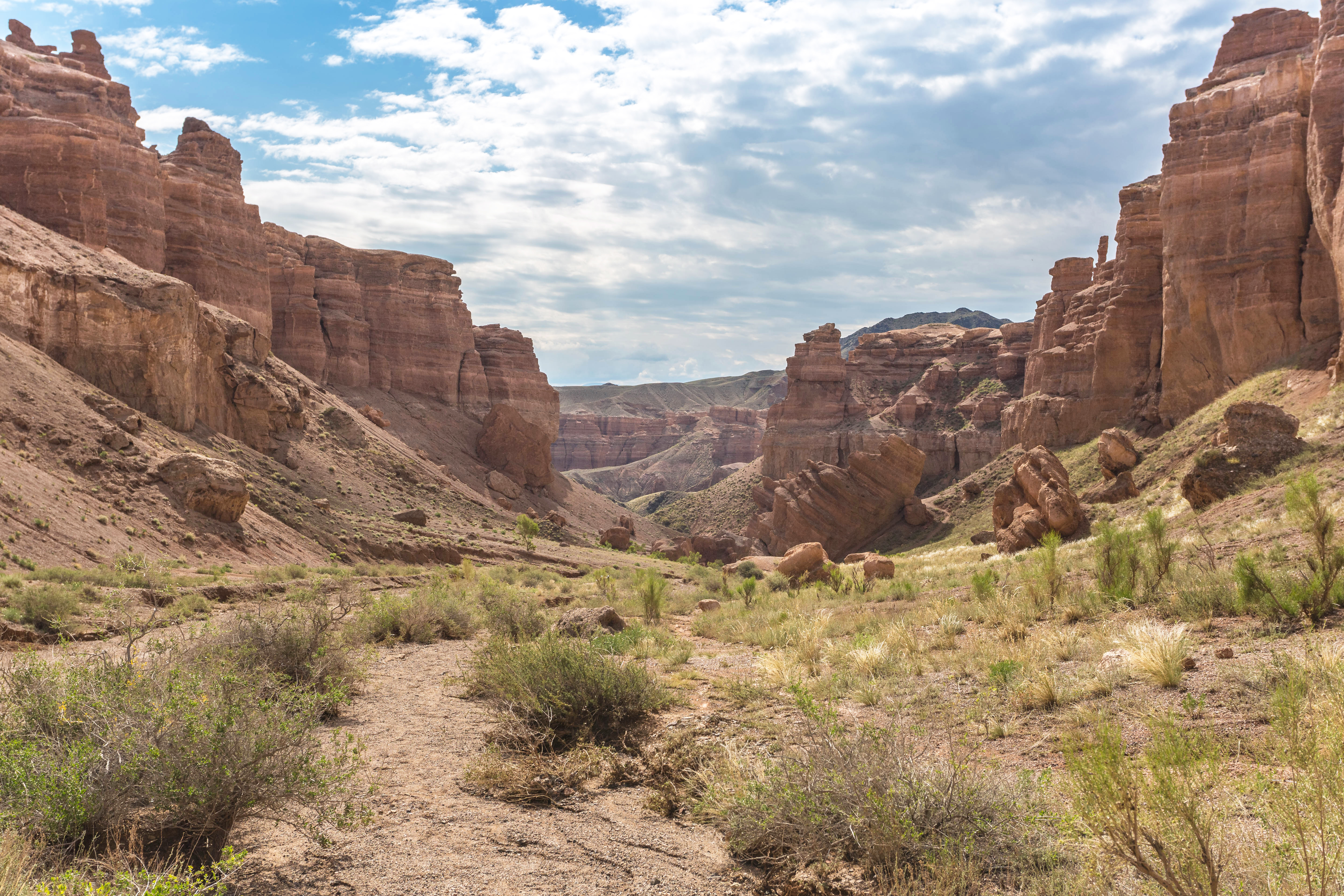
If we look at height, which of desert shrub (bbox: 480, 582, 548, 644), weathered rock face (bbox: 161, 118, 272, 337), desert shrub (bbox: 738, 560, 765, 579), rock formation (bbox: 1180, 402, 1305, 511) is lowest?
desert shrub (bbox: 738, 560, 765, 579)

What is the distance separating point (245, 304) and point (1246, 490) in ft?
153

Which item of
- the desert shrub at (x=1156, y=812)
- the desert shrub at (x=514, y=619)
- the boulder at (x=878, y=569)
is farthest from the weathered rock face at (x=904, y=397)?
the desert shrub at (x=1156, y=812)

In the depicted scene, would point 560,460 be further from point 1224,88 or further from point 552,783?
point 552,783

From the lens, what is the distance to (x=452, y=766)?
7.23 m

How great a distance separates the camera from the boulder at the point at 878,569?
22922 millimetres

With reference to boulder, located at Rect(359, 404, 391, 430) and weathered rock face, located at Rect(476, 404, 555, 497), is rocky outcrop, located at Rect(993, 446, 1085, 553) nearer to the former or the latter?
weathered rock face, located at Rect(476, 404, 555, 497)

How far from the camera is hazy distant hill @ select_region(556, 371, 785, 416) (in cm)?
17662

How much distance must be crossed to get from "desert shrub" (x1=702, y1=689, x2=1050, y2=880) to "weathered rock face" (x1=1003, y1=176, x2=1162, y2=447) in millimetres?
39588

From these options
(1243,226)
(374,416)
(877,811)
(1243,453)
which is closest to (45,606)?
(877,811)

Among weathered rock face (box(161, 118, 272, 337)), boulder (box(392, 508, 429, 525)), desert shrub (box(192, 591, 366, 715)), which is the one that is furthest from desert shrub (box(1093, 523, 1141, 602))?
weathered rock face (box(161, 118, 272, 337))

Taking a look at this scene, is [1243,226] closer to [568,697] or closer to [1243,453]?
[1243,453]

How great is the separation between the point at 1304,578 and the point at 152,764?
11385 mm

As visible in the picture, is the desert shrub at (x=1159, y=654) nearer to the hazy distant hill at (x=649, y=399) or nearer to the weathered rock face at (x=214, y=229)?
the weathered rock face at (x=214, y=229)

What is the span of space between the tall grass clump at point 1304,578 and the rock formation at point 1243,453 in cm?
1291
